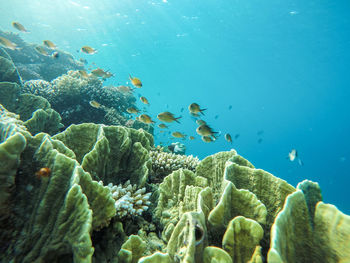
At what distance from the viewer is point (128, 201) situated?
2295 millimetres

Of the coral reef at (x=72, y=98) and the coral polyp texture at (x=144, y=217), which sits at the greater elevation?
the coral polyp texture at (x=144, y=217)

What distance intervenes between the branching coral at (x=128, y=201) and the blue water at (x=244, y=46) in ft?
34.1

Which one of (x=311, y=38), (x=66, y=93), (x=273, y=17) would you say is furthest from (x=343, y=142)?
(x=66, y=93)

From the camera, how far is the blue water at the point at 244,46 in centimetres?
3256

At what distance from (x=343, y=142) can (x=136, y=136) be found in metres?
146

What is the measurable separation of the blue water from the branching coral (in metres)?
10.4

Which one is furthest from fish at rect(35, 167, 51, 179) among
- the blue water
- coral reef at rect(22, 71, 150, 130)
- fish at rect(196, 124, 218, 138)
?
the blue water

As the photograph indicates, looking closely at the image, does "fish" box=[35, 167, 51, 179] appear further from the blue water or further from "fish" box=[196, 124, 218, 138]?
the blue water

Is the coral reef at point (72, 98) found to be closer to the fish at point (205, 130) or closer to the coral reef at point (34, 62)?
the fish at point (205, 130)

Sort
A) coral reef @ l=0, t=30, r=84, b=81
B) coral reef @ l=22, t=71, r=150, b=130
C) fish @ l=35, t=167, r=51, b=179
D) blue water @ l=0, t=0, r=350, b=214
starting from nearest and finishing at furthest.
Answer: fish @ l=35, t=167, r=51, b=179 → coral reef @ l=22, t=71, r=150, b=130 → coral reef @ l=0, t=30, r=84, b=81 → blue water @ l=0, t=0, r=350, b=214

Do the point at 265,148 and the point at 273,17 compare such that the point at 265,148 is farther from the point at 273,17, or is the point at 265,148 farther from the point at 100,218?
the point at 100,218

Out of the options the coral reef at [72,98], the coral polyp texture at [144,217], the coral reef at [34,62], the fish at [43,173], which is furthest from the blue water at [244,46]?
the fish at [43,173]

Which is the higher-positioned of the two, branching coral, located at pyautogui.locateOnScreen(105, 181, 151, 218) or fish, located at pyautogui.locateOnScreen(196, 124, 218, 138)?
branching coral, located at pyautogui.locateOnScreen(105, 181, 151, 218)

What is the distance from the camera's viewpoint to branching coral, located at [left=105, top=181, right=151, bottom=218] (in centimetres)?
220
